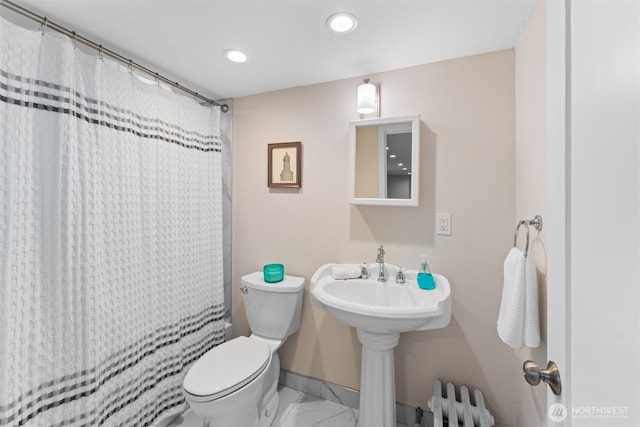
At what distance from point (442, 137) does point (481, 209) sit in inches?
17.5

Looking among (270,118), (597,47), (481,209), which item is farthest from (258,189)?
(597,47)

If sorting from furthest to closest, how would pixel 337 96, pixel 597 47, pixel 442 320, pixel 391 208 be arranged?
pixel 337 96 < pixel 391 208 < pixel 442 320 < pixel 597 47

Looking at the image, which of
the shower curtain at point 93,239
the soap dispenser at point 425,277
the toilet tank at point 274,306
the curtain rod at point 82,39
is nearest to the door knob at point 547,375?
the soap dispenser at point 425,277

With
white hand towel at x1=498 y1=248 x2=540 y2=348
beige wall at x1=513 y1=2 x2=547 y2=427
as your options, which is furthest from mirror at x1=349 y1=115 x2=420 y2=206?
white hand towel at x1=498 y1=248 x2=540 y2=348

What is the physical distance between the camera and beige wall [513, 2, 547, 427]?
1072 mm

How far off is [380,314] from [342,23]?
128cm

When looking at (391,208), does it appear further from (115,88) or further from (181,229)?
(115,88)

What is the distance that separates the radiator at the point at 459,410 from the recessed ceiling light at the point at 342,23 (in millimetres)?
1865

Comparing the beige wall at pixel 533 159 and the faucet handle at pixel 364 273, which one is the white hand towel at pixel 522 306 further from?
the faucet handle at pixel 364 273

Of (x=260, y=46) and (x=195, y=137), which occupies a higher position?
(x=260, y=46)

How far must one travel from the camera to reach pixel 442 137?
154cm

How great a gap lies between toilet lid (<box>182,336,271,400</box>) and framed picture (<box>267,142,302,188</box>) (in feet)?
3.41

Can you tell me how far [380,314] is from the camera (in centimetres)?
115

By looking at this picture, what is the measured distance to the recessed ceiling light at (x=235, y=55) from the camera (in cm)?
149
